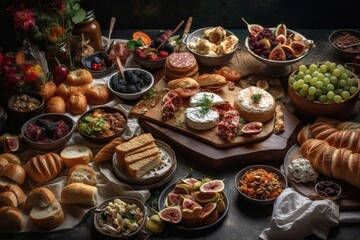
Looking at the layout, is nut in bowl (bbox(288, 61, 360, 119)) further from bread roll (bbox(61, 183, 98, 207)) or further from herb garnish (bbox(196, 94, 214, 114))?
bread roll (bbox(61, 183, 98, 207))

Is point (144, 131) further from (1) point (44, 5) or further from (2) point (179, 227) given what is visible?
(1) point (44, 5)

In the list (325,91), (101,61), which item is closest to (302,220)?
(325,91)

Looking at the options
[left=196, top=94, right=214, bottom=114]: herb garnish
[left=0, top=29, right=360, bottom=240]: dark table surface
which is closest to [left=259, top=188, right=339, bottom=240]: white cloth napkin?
[left=0, top=29, right=360, bottom=240]: dark table surface

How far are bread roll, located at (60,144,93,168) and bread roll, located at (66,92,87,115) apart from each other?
0.46m

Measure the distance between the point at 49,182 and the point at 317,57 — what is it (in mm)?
2931

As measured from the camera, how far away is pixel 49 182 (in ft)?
12.8

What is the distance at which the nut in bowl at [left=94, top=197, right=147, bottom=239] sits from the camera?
11.2ft

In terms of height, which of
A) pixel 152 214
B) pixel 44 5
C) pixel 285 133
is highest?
pixel 44 5

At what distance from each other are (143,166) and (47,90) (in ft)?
4.43

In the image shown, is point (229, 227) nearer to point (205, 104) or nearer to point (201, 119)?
point (201, 119)

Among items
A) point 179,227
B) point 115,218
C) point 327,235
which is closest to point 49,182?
point 115,218

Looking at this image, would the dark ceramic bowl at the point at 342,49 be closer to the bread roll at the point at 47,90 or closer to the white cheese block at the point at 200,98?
the white cheese block at the point at 200,98

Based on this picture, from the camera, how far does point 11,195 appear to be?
12.0ft

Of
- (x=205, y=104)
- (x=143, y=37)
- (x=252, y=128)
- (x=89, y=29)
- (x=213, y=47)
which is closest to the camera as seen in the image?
(x=252, y=128)
